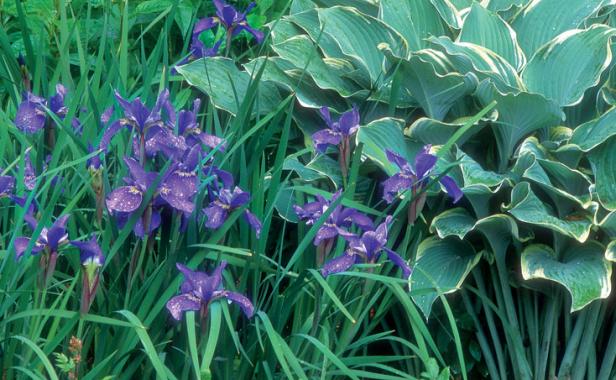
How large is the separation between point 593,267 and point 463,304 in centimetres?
43

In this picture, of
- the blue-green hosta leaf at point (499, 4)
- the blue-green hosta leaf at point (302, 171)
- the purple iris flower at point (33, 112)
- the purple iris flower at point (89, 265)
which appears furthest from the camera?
the blue-green hosta leaf at point (499, 4)

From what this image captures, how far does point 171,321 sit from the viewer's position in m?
2.15

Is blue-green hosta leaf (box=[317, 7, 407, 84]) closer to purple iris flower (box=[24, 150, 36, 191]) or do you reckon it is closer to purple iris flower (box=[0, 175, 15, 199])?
purple iris flower (box=[24, 150, 36, 191])

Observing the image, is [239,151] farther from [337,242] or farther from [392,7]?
[392,7]

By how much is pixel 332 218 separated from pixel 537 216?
0.59 m

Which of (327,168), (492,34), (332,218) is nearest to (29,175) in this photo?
(332,218)

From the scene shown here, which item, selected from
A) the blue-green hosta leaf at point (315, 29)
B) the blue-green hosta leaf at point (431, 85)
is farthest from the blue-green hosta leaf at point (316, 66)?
the blue-green hosta leaf at point (431, 85)

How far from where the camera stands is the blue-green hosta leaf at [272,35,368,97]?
283cm

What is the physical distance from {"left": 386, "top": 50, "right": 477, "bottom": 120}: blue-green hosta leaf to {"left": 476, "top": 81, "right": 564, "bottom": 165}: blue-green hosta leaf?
0.05 m

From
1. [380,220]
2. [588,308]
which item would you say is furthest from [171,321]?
[588,308]

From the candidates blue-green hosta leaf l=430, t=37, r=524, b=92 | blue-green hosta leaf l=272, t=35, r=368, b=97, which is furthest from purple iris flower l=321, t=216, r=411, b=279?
blue-green hosta leaf l=272, t=35, r=368, b=97

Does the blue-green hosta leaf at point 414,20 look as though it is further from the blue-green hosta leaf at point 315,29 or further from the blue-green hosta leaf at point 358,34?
the blue-green hosta leaf at point 315,29

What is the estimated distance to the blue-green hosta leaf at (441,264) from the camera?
2.52m

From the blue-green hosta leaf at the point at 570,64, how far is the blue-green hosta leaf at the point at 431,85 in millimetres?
194
